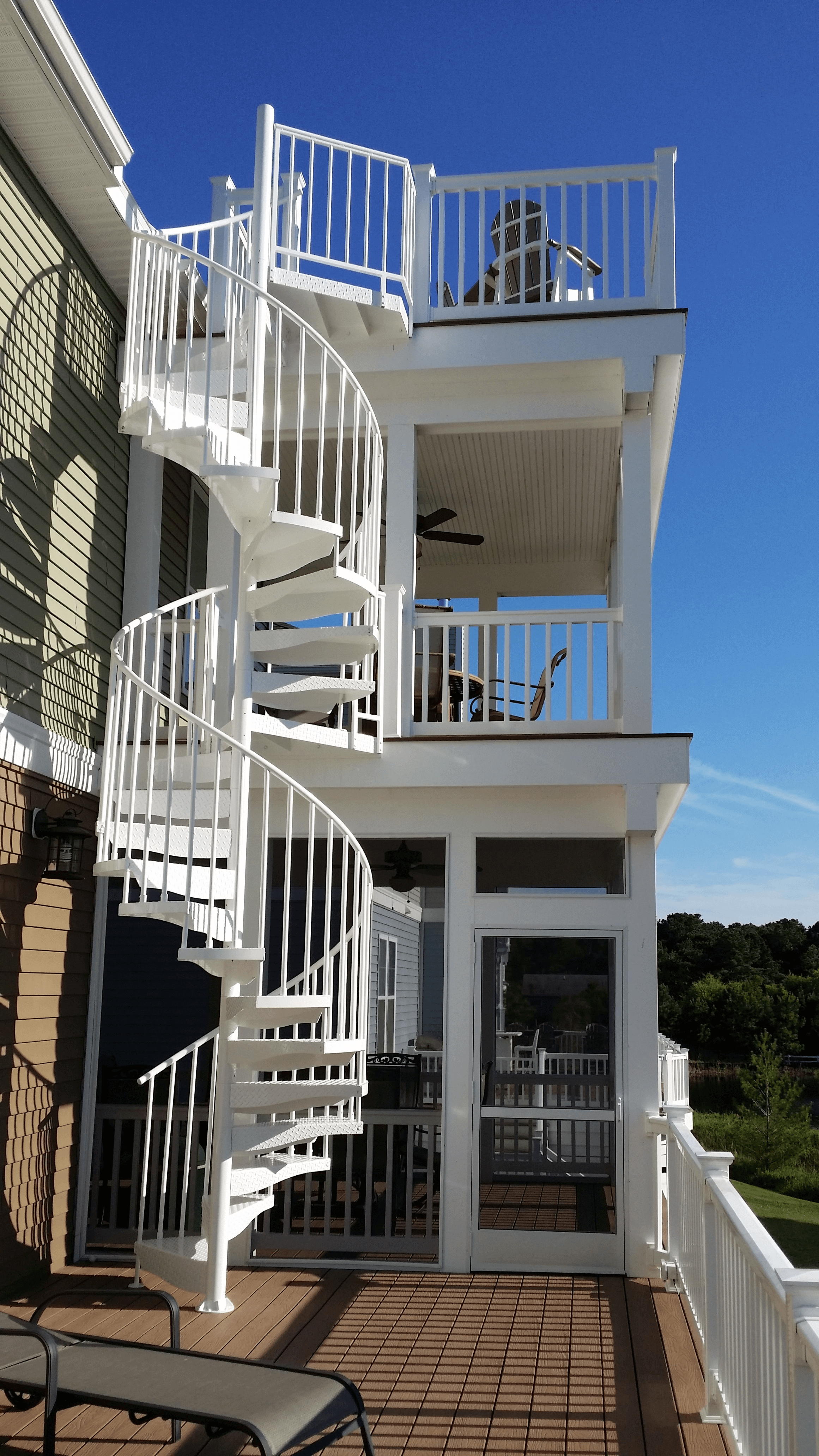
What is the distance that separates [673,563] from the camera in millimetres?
33562

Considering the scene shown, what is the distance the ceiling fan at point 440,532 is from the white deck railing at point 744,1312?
416 centimetres

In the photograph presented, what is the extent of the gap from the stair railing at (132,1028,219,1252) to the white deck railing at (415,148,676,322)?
14.3 feet

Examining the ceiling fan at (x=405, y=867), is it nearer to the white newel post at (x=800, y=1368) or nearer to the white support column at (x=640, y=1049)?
the white support column at (x=640, y=1049)

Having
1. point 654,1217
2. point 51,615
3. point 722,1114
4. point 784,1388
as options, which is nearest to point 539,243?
point 51,615

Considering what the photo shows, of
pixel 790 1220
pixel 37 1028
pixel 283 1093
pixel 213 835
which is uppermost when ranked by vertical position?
pixel 213 835

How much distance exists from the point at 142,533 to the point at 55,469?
3.05ft

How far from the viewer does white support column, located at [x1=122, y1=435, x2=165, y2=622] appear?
6977 millimetres

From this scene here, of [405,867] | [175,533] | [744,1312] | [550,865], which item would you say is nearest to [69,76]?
[175,533]

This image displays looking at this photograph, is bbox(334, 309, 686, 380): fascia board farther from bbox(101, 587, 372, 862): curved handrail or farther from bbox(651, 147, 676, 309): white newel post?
bbox(101, 587, 372, 862): curved handrail

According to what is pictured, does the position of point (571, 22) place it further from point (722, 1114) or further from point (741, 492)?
point (741, 492)

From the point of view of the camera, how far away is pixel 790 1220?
40.3 feet

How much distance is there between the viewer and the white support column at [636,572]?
21.3 feet

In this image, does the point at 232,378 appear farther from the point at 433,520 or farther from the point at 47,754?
the point at 433,520

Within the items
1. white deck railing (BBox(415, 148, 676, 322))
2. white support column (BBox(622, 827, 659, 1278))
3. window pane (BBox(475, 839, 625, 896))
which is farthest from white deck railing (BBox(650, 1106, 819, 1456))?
white deck railing (BBox(415, 148, 676, 322))
